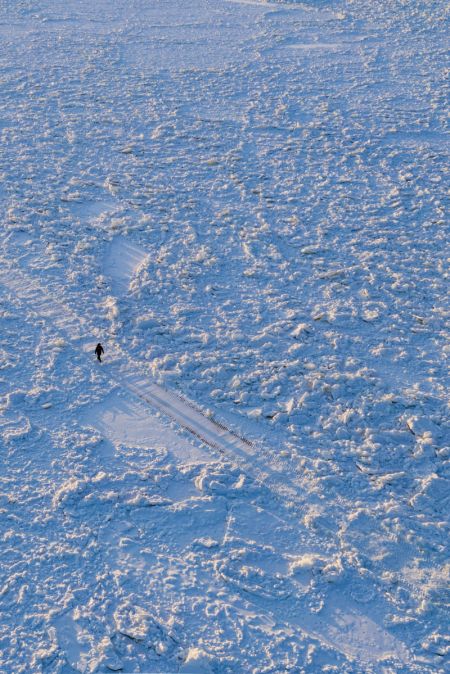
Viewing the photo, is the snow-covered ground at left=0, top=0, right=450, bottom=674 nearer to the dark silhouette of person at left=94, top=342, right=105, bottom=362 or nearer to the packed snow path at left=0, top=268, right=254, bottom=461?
the packed snow path at left=0, top=268, right=254, bottom=461

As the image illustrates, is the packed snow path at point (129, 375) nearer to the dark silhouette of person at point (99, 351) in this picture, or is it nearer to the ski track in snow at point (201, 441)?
the ski track in snow at point (201, 441)

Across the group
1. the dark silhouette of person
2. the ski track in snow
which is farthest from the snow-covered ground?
the dark silhouette of person

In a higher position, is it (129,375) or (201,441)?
(129,375)

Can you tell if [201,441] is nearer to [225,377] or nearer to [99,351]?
[225,377]

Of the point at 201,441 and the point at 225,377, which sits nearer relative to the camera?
the point at 201,441

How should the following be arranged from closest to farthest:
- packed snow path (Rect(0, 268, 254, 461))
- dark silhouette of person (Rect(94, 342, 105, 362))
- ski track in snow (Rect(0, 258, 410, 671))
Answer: ski track in snow (Rect(0, 258, 410, 671)) < packed snow path (Rect(0, 268, 254, 461)) < dark silhouette of person (Rect(94, 342, 105, 362))

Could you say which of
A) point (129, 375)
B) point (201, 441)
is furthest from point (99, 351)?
point (201, 441)

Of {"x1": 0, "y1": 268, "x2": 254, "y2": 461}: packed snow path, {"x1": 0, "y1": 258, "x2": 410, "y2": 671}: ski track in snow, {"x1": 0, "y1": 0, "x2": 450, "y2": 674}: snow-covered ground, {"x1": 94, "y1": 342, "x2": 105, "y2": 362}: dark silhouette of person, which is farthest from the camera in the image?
{"x1": 94, "y1": 342, "x2": 105, "y2": 362}: dark silhouette of person

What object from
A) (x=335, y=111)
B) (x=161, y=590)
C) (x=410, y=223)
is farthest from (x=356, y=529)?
(x=335, y=111)
